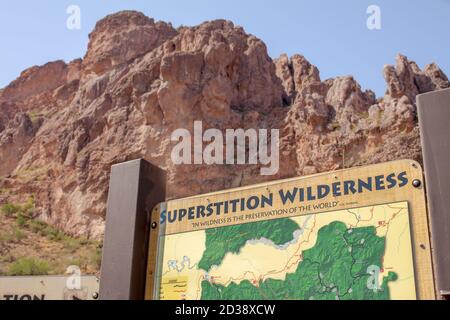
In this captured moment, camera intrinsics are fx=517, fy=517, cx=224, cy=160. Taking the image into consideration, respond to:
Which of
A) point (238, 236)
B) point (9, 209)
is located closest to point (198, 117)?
point (9, 209)

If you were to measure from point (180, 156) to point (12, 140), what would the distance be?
23334mm

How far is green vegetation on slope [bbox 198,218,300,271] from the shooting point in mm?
6469

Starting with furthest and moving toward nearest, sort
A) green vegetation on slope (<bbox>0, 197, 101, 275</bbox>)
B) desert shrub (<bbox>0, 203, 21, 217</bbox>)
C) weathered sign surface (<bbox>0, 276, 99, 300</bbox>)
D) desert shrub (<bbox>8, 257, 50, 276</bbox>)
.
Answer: desert shrub (<bbox>0, 203, 21, 217</bbox>) → green vegetation on slope (<bbox>0, 197, 101, 275</bbox>) → desert shrub (<bbox>8, 257, 50, 276</bbox>) → weathered sign surface (<bbox>0, 276, 99, 300</bbox>)

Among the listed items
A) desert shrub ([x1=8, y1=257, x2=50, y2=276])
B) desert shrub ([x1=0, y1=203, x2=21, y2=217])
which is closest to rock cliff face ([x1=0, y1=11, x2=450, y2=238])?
desert shrub ([x1=0, y1=203, x2=21, y2=217])

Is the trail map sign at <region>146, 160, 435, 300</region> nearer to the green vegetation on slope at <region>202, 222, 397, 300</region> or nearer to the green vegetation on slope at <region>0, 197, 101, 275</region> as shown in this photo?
the green vegetation on slope at <region>202, 222, 397, 300</region>

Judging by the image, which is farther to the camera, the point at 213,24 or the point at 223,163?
the point at 213,24

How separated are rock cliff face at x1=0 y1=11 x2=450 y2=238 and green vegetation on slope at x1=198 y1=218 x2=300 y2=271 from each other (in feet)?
87.7

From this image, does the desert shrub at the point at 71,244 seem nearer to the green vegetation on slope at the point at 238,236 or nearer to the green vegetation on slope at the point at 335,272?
the green vegetation on slope at the point at 238,236

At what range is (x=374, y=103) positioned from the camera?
3988 centimetres

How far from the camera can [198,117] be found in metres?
36.7

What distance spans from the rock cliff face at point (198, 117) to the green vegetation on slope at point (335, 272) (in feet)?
89.3

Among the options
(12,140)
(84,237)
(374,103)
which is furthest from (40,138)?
(374,103)

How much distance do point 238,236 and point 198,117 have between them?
30217mm

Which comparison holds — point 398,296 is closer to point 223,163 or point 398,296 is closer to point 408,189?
point 408,189
